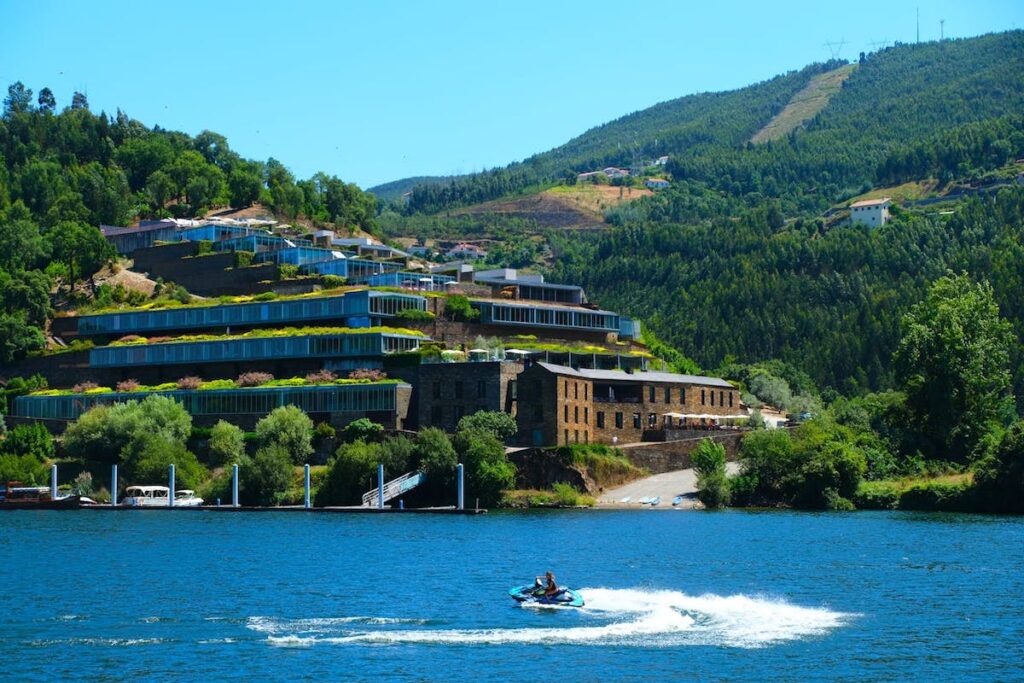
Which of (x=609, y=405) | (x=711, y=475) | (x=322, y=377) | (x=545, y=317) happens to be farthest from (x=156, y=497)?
(x=545, y=317)

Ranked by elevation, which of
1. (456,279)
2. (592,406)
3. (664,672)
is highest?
(456,279)

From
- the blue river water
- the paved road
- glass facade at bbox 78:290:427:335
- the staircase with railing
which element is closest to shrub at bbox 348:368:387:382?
Result: glass facade at bbox 78:290:427:335

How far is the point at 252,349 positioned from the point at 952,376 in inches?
2493

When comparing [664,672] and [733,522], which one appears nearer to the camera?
[664,672]

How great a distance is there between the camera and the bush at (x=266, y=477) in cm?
13100

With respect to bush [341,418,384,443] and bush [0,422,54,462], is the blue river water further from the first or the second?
bush [0,422,54,462]

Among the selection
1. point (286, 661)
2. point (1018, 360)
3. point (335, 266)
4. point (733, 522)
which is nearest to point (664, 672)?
point (286, 661)

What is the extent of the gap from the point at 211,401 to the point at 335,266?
2795cm

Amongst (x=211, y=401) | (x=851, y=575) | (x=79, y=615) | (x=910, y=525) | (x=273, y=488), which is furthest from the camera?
(x=211, y=401)

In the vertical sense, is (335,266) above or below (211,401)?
above

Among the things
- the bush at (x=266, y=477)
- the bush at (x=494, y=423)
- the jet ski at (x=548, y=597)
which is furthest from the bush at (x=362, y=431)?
the jet ski at (x=548, y=597)

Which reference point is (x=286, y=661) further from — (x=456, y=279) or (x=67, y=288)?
(x=67, y=288)

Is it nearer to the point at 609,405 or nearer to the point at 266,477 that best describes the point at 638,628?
the point at 266,477

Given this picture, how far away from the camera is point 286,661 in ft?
197
